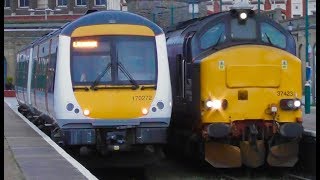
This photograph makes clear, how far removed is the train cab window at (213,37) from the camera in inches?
598

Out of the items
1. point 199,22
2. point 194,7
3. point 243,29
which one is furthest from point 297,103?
point 194,7

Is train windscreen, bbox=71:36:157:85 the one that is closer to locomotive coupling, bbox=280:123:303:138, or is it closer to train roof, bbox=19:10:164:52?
train roof, bbox=19:10:164:52

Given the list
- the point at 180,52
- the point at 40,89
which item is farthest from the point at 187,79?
the point at 40,89

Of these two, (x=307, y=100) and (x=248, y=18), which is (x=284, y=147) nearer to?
(x=248, y=18)

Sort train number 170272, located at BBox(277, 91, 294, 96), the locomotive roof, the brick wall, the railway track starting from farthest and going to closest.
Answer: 1. the brick wall
2. the railway track
3. the locomotive roof
4. train number 170272, located at BBox(277, 91, 294, 96)

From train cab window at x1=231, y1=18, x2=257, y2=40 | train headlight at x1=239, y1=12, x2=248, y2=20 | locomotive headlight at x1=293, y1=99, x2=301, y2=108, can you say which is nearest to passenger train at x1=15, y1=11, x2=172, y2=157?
train cab window at x1=231, y1=18, x2=257, y2=40

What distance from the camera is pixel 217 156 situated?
49.2ft

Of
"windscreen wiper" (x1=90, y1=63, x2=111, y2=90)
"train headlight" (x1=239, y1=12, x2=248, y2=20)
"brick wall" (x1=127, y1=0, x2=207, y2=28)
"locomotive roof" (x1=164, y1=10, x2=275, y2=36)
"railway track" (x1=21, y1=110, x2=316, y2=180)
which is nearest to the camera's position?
"windscreen wiper" (x1=90, y1=63, x2=111, y2=90)

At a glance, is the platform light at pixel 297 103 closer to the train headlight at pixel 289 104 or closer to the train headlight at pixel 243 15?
the train headlight at pixel 289 104

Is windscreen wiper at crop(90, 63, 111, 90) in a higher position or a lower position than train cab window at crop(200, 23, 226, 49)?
lower

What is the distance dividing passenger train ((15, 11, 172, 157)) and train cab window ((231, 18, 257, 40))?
1492 millimetres

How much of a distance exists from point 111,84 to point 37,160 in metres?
2.23

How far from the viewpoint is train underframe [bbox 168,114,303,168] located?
47.3ft

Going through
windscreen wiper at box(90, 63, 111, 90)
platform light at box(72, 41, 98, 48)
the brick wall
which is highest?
the brick wall
